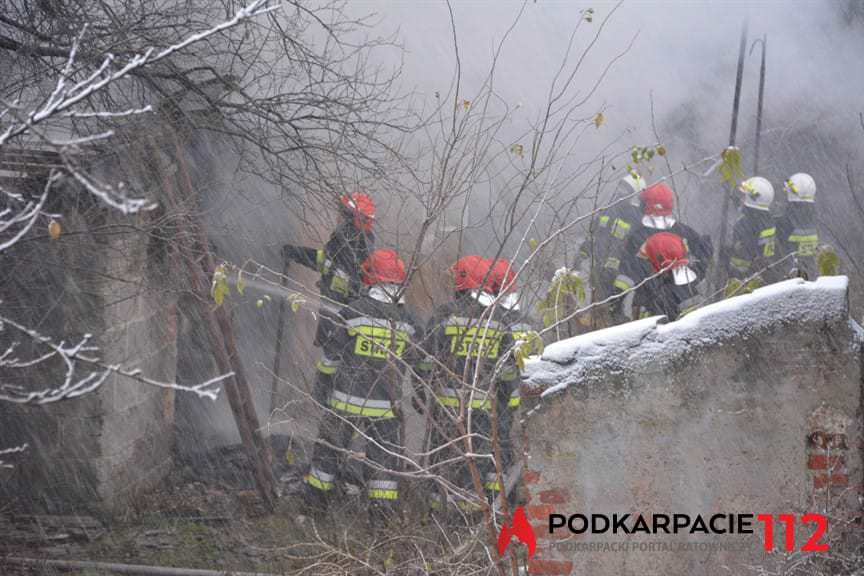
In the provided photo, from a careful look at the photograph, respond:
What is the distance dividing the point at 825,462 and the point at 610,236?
12.7 ft

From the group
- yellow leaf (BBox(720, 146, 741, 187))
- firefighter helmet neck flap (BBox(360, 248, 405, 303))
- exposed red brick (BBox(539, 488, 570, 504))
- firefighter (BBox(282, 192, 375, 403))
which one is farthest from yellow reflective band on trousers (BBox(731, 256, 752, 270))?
exposed red brick (BBox(539, 488, 570, 504))

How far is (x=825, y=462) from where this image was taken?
3996 mm

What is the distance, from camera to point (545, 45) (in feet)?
31.9

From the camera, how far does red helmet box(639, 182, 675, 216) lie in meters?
7.86

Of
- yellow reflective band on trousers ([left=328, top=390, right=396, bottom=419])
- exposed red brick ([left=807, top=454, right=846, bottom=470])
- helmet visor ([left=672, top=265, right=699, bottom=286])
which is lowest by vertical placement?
exposed red brick ([left=807, top=454, right=846, bottom=470])

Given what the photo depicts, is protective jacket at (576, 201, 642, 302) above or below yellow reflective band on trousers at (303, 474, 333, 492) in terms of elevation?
above

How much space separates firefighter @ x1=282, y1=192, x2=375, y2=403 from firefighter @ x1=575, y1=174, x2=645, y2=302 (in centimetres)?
169

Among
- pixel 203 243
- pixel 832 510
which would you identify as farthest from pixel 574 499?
pixel 203 243

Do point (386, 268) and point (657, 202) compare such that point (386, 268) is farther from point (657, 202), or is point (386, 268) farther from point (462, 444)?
point (657, 202)

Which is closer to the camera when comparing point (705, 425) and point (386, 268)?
point (705, 425)

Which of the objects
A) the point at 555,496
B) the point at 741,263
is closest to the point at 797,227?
the point at 741,263

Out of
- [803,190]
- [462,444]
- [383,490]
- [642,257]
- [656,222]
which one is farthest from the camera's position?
[803,190]

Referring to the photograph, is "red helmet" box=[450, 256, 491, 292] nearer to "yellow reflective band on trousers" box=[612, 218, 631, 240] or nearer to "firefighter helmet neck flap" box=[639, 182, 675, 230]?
"yellow reflective band on trousers" box=[612, 218, 631, 240]

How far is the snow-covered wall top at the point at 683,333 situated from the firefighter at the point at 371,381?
60.3 inches
